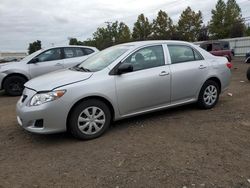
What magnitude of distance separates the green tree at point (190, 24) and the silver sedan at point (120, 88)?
4666 centimetres

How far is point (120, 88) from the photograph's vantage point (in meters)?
4.92

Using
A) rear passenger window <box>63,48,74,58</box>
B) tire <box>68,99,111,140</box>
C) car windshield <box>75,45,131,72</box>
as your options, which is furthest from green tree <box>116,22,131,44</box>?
tire <box>68,99,111,140</box>

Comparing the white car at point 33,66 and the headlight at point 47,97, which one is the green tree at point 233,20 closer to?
the white car at point 33,66

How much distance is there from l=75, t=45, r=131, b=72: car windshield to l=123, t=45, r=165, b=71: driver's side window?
0.23m

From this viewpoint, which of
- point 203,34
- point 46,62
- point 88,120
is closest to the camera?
point 88,120

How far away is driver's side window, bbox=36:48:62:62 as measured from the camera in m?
9.87

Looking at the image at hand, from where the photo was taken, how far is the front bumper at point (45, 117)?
437 centimetres

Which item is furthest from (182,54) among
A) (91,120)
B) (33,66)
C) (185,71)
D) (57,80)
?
(33,66)

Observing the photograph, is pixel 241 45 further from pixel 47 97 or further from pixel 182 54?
pixel 47 97

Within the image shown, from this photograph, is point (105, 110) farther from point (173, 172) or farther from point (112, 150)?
point (173, 172)

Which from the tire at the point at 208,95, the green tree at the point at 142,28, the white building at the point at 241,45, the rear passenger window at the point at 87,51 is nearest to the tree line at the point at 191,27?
the green tree at the point at 142,28

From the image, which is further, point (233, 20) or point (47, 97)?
point (233, 20)

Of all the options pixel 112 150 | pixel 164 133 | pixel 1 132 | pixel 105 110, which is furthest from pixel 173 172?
pixel 1 132

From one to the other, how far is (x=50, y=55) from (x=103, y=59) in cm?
503
